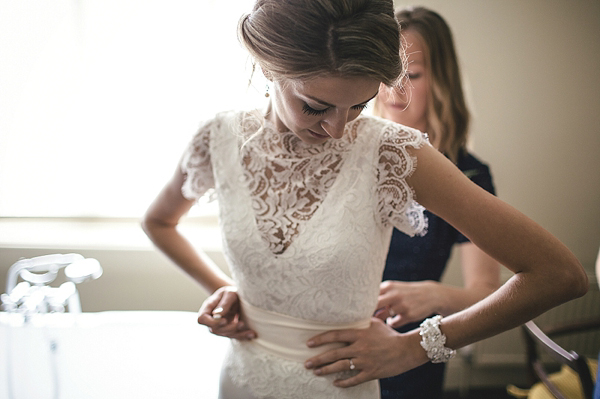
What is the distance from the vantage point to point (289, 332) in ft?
3.03

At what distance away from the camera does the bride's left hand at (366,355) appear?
34.4 inches

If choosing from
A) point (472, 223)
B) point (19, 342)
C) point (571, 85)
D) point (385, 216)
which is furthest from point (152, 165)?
point (571, 85)

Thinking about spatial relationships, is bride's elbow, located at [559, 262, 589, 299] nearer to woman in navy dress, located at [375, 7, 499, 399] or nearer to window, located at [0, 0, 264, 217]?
woman in navy dress, located at [375, 7, 499, 399]

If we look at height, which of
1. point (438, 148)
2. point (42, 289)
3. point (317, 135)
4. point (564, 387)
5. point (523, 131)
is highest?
point (317, 135)

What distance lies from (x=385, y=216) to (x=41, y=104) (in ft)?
7.28

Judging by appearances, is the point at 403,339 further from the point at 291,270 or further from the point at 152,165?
the point at 152,165

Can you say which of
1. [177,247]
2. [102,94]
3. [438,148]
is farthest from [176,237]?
[102,94]

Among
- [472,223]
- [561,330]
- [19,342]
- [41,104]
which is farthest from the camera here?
[41,104]

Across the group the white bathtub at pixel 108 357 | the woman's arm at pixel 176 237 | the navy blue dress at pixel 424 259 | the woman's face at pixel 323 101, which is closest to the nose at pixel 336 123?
the woman's face at pixel 323 101

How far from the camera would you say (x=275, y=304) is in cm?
93

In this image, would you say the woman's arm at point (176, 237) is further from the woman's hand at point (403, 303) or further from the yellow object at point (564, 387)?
the yellow object at point (564, 387)

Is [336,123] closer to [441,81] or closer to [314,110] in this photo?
[314,110]

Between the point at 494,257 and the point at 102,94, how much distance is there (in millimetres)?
2236

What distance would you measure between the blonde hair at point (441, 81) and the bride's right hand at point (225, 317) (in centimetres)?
73
